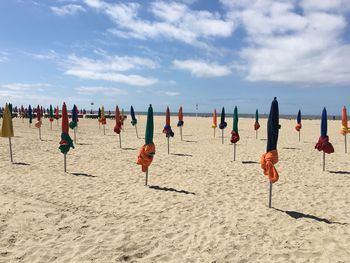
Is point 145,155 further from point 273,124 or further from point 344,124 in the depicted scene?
point 344,124

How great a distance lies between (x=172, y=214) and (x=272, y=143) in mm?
3366

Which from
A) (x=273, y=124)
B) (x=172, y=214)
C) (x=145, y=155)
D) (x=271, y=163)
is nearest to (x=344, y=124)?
(x=271, y=163)

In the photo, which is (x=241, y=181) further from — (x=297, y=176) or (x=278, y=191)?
(x=297, y=176)

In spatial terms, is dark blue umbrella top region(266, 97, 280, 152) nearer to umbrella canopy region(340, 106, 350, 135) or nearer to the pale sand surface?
the pale sand surface

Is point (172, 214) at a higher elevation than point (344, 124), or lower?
lower

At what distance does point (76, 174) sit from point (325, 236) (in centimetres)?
967

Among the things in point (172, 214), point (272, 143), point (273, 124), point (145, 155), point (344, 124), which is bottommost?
point (172, 214)

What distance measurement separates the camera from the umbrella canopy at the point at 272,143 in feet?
29.2

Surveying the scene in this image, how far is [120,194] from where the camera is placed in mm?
10688

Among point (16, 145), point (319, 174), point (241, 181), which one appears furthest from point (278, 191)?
point (16, 145)

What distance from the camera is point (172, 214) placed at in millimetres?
8781

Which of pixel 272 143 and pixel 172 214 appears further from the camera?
pixel 272 143

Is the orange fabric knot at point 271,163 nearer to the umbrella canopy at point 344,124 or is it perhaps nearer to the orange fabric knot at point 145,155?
the orange fabric knot at point 145,155

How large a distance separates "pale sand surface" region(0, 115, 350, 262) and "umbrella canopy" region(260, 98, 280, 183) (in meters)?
1.06
